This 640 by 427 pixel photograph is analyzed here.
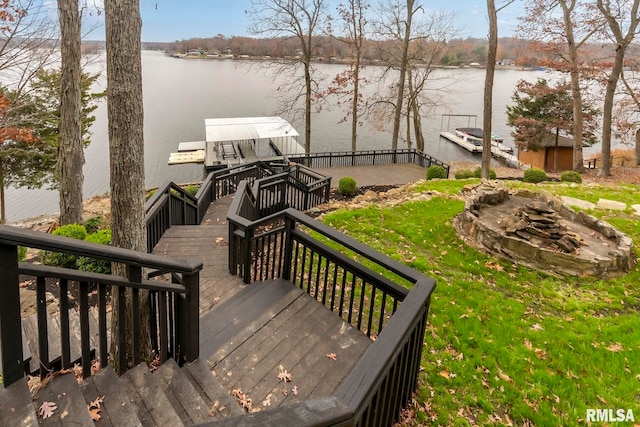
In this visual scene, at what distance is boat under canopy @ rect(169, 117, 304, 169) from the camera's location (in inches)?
794

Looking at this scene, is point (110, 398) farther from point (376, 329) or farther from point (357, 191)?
point (357, 191)

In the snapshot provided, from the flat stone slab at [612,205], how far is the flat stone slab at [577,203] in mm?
184

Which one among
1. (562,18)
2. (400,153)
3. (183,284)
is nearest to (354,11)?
(400,153)

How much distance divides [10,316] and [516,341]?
4296 mm

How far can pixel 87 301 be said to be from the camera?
229cm

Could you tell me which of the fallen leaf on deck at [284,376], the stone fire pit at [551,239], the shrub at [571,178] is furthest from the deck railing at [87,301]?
the shrub at [571,178]

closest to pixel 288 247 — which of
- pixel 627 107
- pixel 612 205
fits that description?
pixel 612 205

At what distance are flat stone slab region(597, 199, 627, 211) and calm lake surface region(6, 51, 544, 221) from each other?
14185 mm

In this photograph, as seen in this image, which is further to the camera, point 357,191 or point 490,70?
point 357,191

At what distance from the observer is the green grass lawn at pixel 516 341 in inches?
127

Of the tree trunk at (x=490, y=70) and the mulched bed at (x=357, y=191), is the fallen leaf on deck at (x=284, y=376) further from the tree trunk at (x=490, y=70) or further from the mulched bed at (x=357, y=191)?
the tree trunk at (x=490, y=70)

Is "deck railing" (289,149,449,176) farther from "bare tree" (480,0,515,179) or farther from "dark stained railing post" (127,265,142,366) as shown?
"dark stained railing post" (127,265,142,366)

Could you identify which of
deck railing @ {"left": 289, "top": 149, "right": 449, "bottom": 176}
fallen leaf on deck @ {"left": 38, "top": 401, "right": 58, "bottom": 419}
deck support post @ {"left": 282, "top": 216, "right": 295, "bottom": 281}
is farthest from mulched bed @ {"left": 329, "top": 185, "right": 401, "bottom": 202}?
fallen leaf on deck @ {"left": 38, "top": 401, "right": 58, "bottom": 419}

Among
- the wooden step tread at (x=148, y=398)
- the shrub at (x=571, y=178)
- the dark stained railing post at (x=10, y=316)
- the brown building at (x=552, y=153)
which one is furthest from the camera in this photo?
the brown building at (x=552, y=153)
